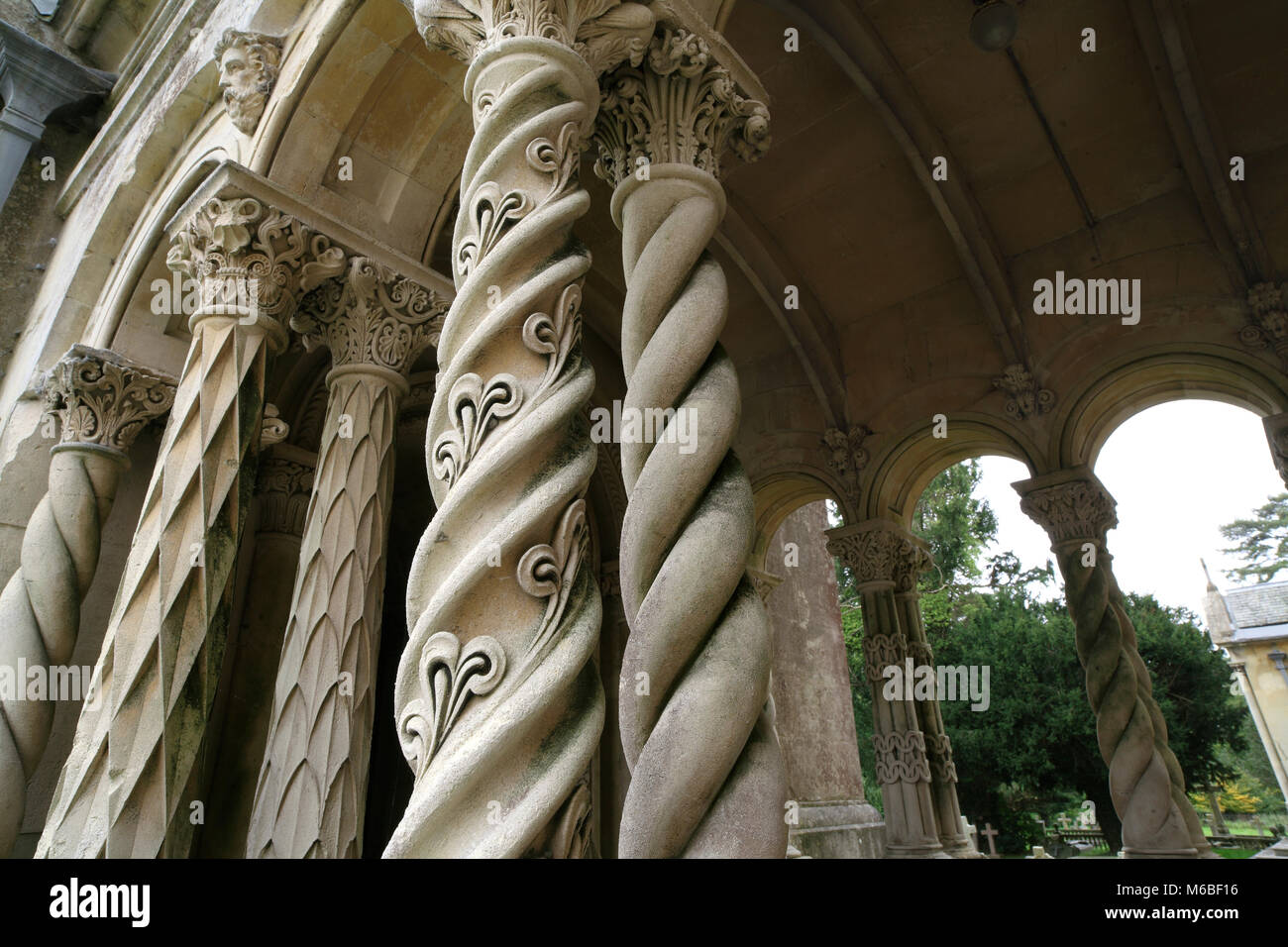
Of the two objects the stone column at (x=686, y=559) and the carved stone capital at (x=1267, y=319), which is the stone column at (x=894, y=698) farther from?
the stone column at (x=686, y=559)

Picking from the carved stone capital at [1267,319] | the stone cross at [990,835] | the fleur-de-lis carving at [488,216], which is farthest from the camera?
the stone cross at [990,835]

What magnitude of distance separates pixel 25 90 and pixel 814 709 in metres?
8.98

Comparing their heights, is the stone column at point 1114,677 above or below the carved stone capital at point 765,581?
below

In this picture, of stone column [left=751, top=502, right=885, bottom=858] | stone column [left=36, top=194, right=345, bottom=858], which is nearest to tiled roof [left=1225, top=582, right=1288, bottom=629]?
stone column [left=751, top=502, right=885, bottom=858]

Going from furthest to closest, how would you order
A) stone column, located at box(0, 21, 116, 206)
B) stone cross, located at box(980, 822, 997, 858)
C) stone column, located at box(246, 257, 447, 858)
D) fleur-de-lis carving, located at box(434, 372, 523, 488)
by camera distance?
stone cross, located at box(980, 822, 997, 858) < stone column, located at box(0, 21, 116, 206) < stone column, located at box(246, 257, 447, 858) < fleur-de-lis carving, located at box(434, 372, 523, 488)

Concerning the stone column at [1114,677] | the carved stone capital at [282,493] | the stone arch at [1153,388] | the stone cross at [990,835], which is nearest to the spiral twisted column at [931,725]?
the stone column at [1114,677]

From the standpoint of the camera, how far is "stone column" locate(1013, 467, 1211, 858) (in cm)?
549

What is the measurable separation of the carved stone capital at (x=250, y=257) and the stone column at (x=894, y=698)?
5.39 metres

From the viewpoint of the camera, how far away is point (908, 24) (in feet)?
19.2

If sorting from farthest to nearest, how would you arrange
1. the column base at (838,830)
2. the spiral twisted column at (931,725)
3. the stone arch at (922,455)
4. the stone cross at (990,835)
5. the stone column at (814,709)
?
the stone cross at (990,835) < the stone column at (814,709) < the column base at (838,830) < the stone arch at (922,455) < the spiral twisted column at (931,725)

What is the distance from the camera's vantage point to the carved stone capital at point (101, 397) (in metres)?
4.55

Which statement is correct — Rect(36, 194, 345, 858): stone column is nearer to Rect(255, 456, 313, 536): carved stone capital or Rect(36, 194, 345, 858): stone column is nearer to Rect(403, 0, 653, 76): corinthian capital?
Rect(403, 0, 653, 76): corinthian capital

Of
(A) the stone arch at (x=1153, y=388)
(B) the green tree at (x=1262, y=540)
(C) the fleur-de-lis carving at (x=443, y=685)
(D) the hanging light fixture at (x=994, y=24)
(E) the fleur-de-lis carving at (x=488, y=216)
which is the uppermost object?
(B) the green tree at (x=1262, y=540)

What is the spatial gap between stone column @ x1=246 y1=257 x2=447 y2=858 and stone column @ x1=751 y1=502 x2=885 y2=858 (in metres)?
4.58
